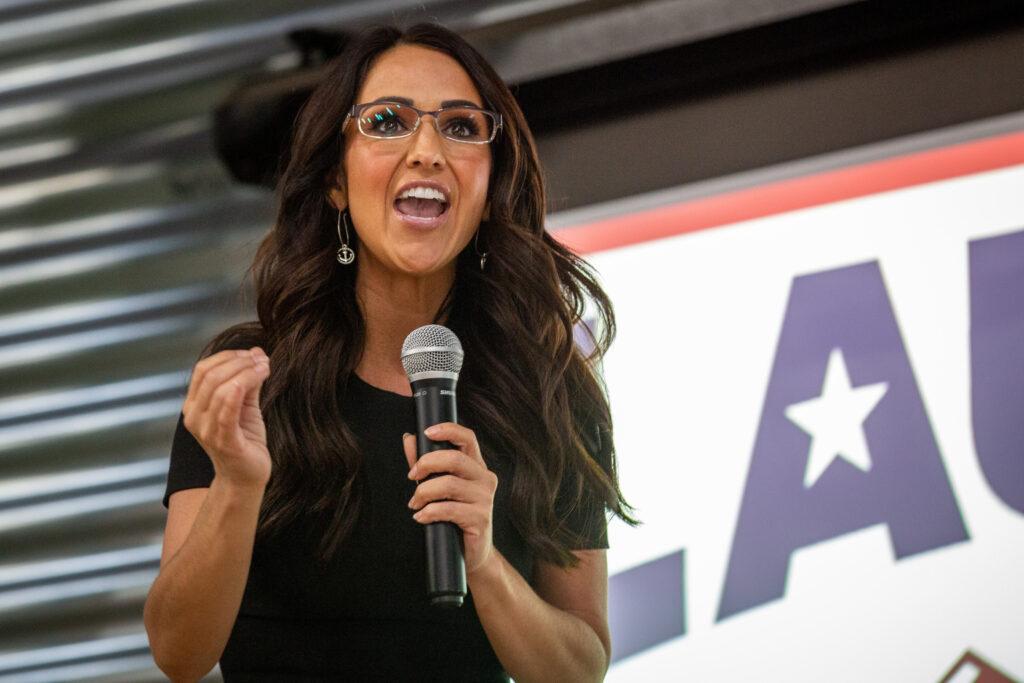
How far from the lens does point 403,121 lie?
1725mm

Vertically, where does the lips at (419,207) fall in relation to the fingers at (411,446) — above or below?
above

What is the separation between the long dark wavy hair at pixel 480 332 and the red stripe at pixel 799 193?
102cm

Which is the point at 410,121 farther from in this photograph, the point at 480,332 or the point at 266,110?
the point at 266,110

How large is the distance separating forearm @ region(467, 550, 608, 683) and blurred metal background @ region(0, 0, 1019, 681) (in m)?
2.31

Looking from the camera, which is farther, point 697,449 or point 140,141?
point 140,141

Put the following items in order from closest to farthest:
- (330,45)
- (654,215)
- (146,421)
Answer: (654,215), (330,45), (146,421)

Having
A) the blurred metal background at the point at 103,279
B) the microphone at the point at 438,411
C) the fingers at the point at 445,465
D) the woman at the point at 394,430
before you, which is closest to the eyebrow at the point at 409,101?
the woman at the point at 394,430

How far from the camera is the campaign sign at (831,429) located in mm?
2729

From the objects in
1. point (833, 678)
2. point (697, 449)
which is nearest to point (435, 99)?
point (697, 449)

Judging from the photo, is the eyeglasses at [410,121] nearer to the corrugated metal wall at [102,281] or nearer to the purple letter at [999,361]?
the purple letter at [999,361]

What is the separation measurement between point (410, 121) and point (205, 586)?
68 centimetres

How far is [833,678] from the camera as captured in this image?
2.76 meters

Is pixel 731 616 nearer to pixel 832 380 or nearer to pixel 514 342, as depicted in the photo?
pixel 832 380

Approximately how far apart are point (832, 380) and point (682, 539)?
499mm
